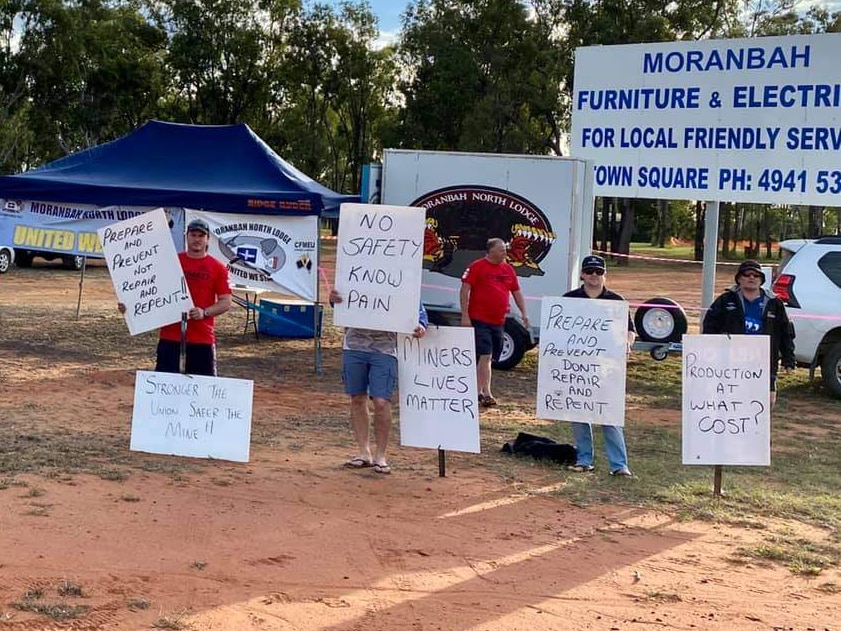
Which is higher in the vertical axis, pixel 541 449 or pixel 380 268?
pixel 380 268

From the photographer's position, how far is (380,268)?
6.78 m

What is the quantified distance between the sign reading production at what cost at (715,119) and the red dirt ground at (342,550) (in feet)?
20.5

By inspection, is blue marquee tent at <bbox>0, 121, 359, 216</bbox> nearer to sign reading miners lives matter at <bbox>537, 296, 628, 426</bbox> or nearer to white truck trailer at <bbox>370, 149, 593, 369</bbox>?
white truck trailer at <bbox>370, 149, 593, 369</bbox>

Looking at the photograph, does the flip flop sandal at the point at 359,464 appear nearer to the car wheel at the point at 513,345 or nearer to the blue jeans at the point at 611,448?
the blue jeans at the point at 611,448

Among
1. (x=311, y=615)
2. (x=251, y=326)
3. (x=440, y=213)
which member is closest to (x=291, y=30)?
(x=251, y=326)

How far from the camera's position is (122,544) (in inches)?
206

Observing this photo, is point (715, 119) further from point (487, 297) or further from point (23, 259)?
point (23, 259)

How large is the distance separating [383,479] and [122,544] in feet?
6.99

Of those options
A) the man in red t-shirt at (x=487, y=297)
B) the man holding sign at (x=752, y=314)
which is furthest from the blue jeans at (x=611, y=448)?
the man in red t-shirt at (x=487, y=297)

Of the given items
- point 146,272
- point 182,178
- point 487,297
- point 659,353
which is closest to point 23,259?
point 182,178

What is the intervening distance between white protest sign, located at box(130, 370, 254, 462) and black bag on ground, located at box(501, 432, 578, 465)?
2260 mm

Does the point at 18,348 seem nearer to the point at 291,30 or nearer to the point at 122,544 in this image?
the point at 122,544

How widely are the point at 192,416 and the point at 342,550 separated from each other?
2.03 meters

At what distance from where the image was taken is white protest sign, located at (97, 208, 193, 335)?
23.4 ft
